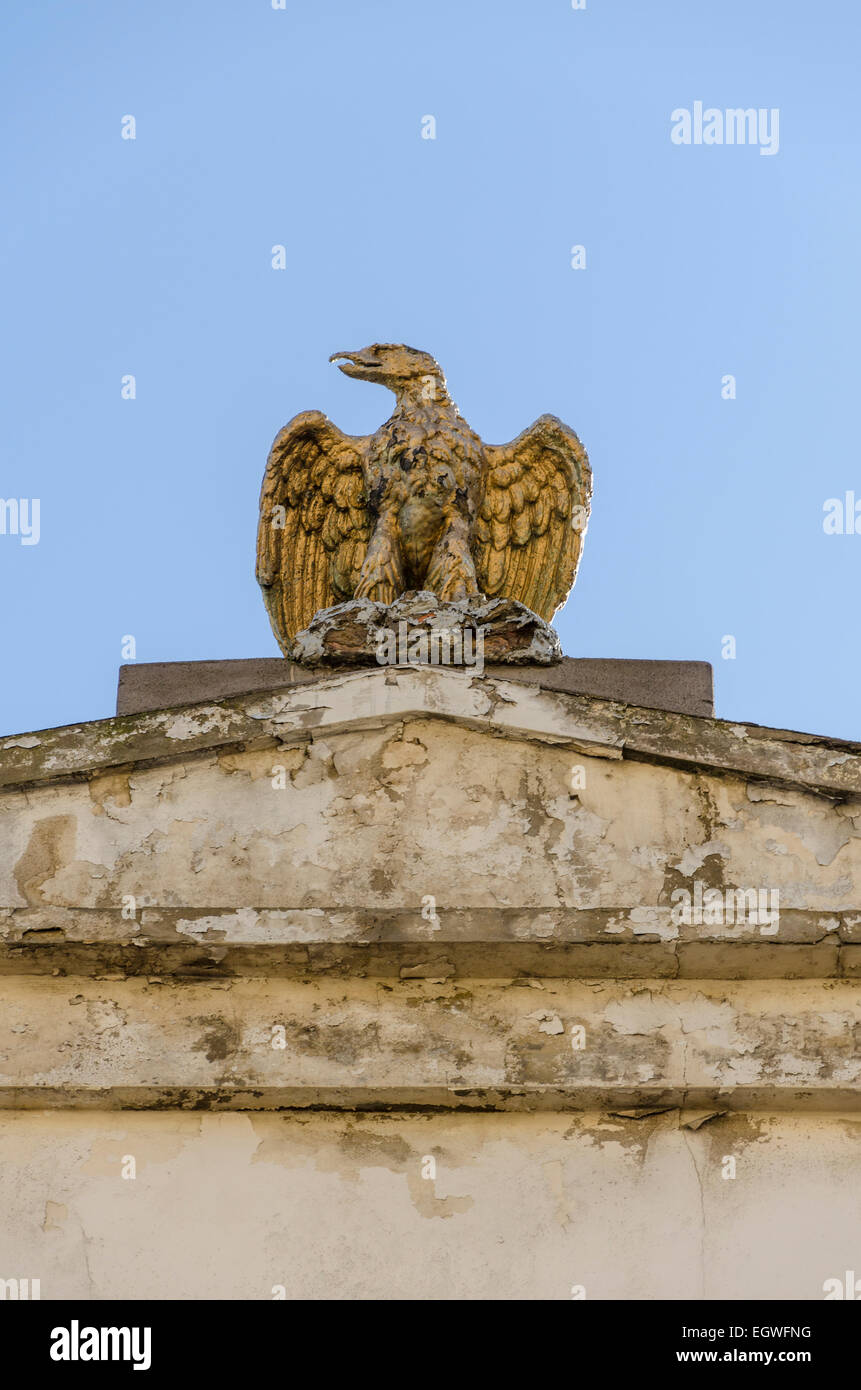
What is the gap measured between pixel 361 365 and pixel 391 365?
151 mm

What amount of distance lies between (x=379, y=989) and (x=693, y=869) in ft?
3.44

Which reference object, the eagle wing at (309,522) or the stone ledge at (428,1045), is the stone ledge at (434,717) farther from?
the eagle wing at (309,522)

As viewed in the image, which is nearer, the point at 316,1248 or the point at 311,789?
the point at 316,1248

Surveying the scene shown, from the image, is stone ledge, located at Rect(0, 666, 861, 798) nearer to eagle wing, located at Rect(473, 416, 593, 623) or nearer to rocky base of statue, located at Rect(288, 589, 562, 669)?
rocky base of statue, located at Rect(288, 589, 562, 669)

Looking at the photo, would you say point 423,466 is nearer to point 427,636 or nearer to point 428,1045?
point 427,636

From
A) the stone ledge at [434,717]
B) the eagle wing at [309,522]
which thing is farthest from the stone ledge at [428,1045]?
the eagle wing at [309,522]

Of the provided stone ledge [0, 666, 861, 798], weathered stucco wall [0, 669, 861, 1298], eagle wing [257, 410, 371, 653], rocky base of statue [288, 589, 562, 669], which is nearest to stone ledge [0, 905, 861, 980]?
Result: weathered stucco wall [0, 669, 861, 1298]

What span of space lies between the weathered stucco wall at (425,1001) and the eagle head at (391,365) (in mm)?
3618

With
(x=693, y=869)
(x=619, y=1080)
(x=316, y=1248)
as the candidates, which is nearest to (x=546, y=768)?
(x=693, y=869)

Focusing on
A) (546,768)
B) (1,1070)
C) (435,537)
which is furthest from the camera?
(435,537)

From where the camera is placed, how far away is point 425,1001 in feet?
22.3

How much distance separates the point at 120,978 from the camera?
684 centimetres
